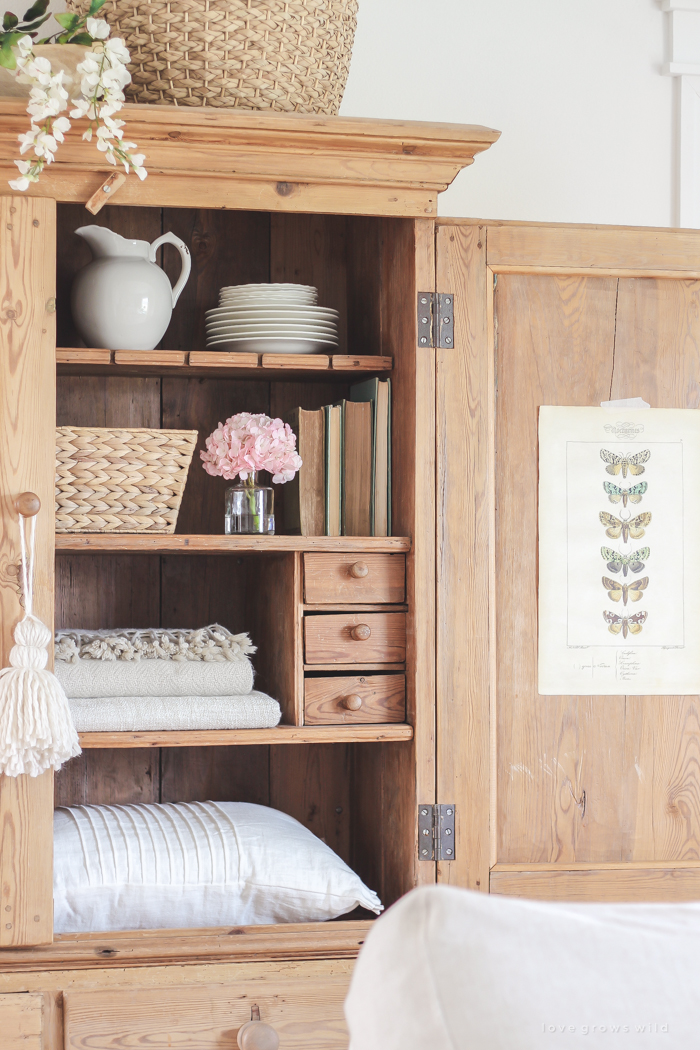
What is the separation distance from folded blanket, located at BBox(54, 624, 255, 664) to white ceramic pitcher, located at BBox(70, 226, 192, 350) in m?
0.50

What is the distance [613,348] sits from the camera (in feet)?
5.38

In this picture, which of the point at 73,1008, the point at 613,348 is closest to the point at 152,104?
the point at 613,348

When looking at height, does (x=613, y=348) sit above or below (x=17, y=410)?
above

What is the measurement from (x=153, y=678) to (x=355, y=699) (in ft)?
1.10

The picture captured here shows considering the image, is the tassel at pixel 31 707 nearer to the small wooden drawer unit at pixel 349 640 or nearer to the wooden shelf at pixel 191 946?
the wooden shelf at pixel 191 946

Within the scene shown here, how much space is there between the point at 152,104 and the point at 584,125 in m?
1.10

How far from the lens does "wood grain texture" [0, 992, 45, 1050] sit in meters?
1.38

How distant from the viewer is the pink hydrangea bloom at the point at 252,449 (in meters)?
1.63

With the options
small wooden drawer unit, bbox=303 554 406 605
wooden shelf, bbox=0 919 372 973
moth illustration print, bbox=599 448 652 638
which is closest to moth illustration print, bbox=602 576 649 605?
moth illustration print, bbox=599 448 652 638

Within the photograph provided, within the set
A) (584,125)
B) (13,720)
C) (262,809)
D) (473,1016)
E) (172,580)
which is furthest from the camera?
(584,125)

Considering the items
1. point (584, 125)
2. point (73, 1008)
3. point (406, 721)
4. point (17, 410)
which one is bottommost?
point (73, 1008)

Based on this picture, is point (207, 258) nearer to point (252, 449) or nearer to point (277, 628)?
point (252, 449)

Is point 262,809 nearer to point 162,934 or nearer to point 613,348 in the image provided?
point 162,934

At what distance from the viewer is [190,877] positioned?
1.51 metres
